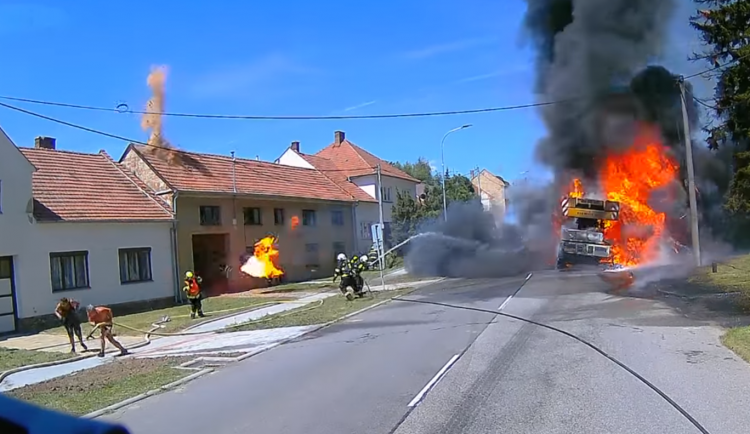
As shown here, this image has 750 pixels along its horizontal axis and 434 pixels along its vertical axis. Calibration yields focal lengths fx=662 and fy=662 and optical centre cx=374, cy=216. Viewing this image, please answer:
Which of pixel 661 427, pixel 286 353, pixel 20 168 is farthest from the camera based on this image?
pixel 20 168

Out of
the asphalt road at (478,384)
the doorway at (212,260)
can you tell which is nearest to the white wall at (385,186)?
the doorway at (212,260)

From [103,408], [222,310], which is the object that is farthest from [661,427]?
[222,310]

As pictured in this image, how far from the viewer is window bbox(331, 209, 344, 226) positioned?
130 ft

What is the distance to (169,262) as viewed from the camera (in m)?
26.7

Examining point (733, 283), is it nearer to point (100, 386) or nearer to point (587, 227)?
point (587, 227)

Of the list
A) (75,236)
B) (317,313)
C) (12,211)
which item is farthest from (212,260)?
(317,313)

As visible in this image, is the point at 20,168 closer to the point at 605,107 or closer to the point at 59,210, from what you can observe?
the point at 59,210

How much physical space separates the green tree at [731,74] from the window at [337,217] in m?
20.4

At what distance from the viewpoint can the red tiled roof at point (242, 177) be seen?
97.7 ft

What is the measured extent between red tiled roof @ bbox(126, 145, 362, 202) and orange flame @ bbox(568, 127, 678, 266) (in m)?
15.2

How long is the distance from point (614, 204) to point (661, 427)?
22.3 meters

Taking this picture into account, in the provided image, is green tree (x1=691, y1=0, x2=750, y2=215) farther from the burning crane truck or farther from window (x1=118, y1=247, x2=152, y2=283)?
window (x1=118, y1=247, x2=152, y2=283)

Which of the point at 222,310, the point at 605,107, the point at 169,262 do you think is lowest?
the point at 222,310

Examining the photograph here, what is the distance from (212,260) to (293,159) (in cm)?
1858
